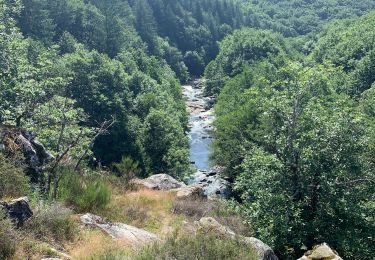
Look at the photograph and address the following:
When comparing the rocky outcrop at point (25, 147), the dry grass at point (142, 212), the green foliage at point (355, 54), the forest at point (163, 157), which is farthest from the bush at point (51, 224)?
the green foliage at point (355, 54)

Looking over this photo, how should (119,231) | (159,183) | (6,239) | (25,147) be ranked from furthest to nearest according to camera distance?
1. (159,183)
2. (25,147)
3. (119,231)
4. (6,239)

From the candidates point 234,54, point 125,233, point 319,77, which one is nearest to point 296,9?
point 234,54

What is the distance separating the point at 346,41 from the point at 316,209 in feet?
200

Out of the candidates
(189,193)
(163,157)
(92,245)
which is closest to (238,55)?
(163,157)

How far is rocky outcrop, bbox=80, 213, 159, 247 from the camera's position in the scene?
9967 mm

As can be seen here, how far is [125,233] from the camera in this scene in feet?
34.1

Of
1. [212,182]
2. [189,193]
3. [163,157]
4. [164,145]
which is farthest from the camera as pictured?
[164,145]

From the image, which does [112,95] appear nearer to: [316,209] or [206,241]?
[316,209]

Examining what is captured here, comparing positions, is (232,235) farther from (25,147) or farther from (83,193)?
(25,147)

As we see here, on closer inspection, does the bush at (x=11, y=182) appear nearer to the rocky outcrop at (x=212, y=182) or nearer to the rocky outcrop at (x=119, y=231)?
the rocky outcrop at (x=119, y=231)

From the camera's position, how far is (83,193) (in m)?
11.5

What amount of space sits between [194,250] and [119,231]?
335 centimetres

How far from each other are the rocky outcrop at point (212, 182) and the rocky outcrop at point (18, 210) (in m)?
26.8

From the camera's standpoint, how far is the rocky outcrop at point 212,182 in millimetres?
37213
